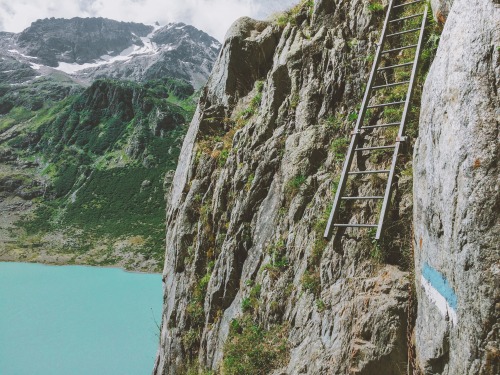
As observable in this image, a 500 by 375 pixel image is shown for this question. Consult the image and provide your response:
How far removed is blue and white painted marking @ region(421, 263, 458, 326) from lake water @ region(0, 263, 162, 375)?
70.7 feet

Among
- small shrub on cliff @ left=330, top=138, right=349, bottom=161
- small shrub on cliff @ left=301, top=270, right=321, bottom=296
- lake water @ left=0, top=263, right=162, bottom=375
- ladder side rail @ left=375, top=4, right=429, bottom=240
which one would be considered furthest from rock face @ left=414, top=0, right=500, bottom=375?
lake water @ left=0, top=263, right=162, bottom=375

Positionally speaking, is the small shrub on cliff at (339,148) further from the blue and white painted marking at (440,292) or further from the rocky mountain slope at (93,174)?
the rocky mountain slope at (93,174)

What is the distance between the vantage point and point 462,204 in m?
4.27

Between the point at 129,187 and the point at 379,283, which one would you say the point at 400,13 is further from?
the point at 129,187

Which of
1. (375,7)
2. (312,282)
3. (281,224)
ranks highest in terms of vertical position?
(375,7)

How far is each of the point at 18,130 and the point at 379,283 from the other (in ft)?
520

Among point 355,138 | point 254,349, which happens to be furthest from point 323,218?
point 254,349

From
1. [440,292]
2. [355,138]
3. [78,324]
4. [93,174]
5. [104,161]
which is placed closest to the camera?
[440,292]

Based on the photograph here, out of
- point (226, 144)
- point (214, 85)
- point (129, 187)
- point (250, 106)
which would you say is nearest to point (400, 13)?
point (250, 106)

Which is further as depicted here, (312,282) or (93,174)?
(93,174)

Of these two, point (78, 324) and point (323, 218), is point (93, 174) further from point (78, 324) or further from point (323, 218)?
point (323, 218)

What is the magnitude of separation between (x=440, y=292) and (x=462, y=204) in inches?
45.7

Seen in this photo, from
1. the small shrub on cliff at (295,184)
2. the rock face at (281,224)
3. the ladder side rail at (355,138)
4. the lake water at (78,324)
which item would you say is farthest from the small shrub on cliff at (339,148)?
the lake water at (78,324)

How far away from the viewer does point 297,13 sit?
39.1ft
